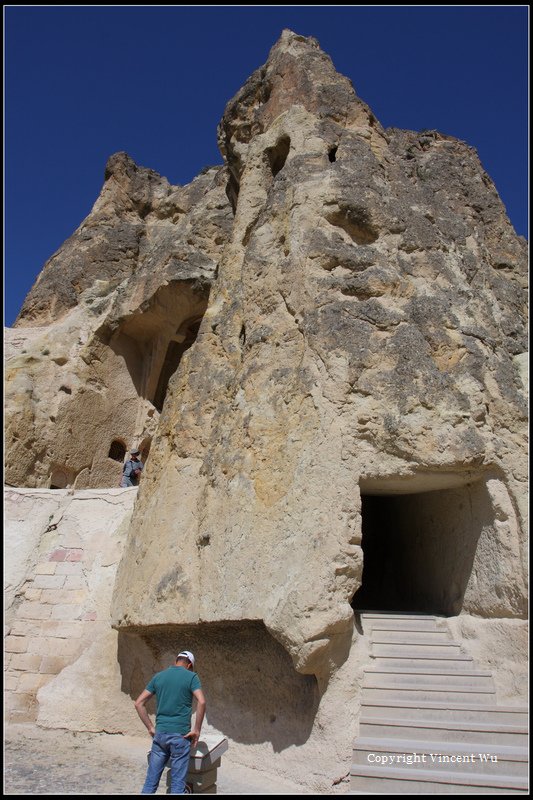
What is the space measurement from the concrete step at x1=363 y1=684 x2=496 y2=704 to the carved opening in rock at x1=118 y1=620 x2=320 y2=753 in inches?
20.8

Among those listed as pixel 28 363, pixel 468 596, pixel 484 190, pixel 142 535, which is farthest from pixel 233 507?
pixel 28 363

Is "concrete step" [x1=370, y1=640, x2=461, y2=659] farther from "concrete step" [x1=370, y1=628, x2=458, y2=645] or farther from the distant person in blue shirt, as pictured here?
the distant person in blue shirt

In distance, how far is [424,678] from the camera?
4.99 m

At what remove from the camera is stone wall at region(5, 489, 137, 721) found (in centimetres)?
666

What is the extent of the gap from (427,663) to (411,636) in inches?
13.9

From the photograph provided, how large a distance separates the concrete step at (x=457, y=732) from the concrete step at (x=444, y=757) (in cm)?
5

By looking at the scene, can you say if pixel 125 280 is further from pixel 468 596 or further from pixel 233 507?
pixel 468 596

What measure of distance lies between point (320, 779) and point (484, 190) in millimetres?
7763

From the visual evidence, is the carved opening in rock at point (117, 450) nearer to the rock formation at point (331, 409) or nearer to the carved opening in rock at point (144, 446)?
the carved opening in rock at point (144, 446)

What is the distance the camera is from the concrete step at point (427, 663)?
16.7ft

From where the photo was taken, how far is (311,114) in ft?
26.5

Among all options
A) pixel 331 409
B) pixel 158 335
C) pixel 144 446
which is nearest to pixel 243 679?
pixel 331 409

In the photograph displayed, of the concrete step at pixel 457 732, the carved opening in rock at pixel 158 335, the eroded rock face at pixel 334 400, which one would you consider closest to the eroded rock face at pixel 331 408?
the eroded rock face at pixel 334 400

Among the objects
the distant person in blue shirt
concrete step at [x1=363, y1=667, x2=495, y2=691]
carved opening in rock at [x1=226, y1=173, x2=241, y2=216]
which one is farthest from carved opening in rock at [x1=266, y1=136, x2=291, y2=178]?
concrete step at [x1=363, y1=667, x2=495, y2=691]
